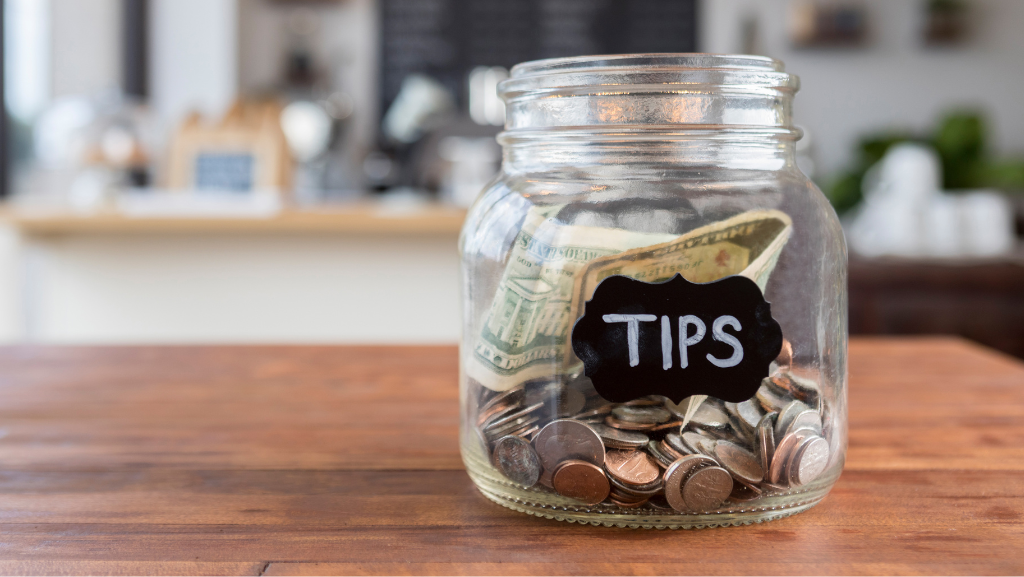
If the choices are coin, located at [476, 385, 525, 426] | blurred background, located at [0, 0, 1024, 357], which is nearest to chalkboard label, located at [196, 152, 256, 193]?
blurred background, located at [0, 0, 1024, 357]

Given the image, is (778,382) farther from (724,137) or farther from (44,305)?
(44,305)

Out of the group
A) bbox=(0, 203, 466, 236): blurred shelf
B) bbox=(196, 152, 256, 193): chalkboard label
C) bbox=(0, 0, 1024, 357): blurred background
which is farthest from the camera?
bbox=(196, 152, 256, 193): chalkboard label

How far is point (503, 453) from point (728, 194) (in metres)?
0.14

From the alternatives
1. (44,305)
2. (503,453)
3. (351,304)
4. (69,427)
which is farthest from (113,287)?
(503,453)

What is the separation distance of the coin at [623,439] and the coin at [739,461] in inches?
1.2

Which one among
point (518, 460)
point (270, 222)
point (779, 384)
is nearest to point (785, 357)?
point (779, 384)

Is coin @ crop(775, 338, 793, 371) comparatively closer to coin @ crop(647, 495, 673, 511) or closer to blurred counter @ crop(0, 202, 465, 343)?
coin @ crop(647, 495, 673, 511)

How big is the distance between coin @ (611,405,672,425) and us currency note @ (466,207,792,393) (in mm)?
26

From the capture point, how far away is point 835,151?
4680 mm

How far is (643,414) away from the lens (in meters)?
0.34

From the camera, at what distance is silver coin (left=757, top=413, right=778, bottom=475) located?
0.34 meters

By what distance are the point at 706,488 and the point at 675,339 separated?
0.06 m

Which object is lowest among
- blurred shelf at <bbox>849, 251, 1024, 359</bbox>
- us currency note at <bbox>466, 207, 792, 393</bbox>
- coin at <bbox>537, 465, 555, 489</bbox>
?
blurred shelf at <bbox>849, 251, 1024, 359</bbox>

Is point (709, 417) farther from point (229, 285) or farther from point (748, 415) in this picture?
point (229, 285)
